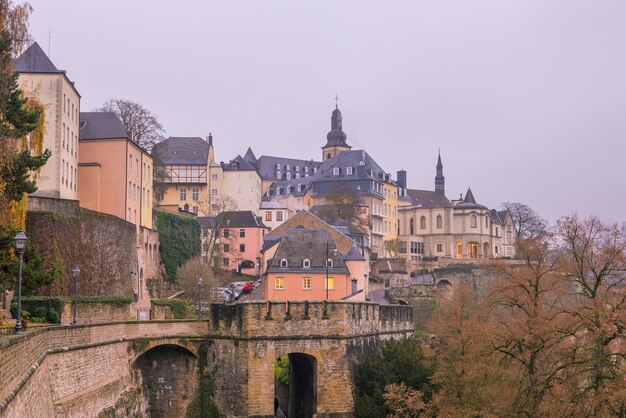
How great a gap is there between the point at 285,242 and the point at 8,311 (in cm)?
2678

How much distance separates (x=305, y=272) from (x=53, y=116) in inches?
672

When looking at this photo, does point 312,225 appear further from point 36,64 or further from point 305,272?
point 36,64

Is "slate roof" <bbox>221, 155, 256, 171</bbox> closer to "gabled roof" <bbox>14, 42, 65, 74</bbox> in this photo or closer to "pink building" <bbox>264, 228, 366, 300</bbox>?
"pink building" <bbox>264, 228, 366, 300</bbox>

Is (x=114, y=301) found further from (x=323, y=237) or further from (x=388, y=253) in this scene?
(x=388, y=253)

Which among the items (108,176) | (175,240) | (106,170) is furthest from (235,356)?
(175,240)

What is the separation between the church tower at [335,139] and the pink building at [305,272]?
92.5 m

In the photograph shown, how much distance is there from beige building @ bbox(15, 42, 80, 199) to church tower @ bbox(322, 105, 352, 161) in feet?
320

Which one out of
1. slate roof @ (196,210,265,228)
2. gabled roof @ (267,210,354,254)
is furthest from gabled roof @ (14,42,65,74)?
slate roof @ (196,210,265,228)

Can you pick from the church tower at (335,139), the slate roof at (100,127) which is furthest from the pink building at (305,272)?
the church tower at (335,139)

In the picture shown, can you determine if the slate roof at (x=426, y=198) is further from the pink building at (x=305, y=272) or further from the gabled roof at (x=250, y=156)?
the pink building at (x=305, y=272)

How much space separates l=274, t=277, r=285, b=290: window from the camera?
5788 cm

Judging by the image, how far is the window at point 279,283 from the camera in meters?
57.9

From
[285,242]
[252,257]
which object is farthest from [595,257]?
[252,257]

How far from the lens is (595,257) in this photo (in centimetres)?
3172
